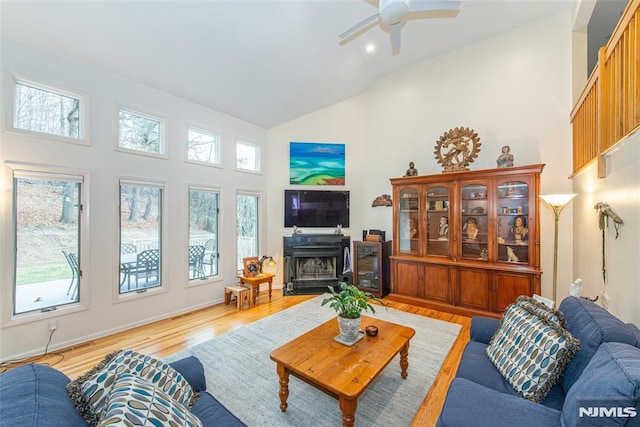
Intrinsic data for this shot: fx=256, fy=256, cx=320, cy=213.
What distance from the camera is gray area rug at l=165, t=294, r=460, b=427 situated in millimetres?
1963

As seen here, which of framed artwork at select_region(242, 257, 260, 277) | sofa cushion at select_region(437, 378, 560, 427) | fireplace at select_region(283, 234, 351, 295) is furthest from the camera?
fireplace at select_region(283, 234, 351, 295)

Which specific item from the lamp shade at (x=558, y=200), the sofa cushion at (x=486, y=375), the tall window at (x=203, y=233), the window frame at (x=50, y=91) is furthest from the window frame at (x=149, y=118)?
the lamp shade at (x=558, y=200)

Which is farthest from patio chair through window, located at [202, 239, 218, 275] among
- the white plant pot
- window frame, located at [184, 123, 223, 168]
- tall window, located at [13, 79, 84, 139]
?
the white plant pot

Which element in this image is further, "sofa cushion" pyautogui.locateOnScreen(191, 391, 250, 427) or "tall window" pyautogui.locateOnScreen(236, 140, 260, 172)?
"tall window" pyautogui.locateOnScreen(236, 140, 260, 172)

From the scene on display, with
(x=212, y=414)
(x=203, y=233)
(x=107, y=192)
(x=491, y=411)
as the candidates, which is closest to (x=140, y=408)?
(x=212, y=414)

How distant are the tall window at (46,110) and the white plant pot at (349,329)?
3740mm

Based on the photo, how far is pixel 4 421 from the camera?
0.76m

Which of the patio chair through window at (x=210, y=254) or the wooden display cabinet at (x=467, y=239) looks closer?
the wooden display cabinet at (x=467, y=239)

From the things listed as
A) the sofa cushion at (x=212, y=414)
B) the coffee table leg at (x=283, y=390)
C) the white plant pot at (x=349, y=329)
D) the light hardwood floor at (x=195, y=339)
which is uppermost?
the white plant pot at (x=349, y=329)

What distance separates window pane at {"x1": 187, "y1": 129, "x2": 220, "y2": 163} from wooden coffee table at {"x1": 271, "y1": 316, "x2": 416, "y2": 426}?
11.5 ft

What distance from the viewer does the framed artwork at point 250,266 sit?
15.1 ft

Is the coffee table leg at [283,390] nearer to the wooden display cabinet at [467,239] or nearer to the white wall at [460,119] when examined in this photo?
the wooden display cabinet at [467,239]

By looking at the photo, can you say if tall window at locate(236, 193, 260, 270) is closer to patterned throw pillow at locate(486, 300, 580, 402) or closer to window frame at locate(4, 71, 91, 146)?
window frame at locate(4, 71, 91, 146)

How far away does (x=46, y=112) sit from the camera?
2891 millimetres
